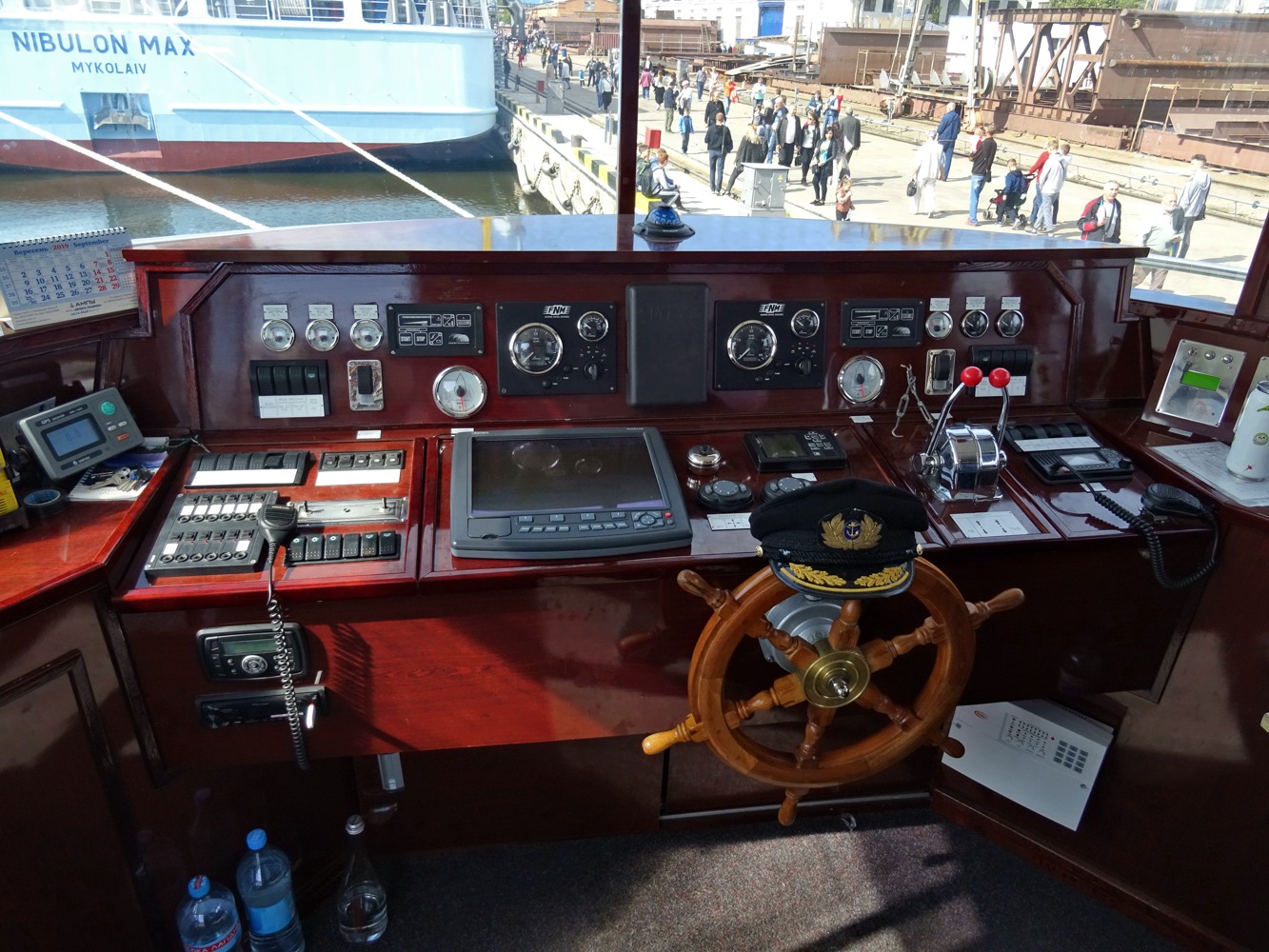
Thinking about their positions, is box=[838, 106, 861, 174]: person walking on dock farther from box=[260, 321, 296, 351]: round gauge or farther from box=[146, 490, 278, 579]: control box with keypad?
box=[146, 490, 278, 579]: control box with keypad

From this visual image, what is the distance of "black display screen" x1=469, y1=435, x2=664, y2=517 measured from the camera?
1255mm

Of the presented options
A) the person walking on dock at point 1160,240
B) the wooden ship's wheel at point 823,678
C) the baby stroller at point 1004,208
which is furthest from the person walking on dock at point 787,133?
the wooden ship's wheel at point 823,678

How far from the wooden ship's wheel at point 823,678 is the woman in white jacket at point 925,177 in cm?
443

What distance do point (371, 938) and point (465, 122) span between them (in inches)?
144

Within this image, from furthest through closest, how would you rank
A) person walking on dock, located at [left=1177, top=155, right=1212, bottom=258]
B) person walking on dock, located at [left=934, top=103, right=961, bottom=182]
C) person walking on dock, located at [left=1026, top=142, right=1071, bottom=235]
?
1. person walking on dock, located at [left=934, top=103, right=961, bottom=182]
2. person walking on dock, located at [left=1026, top=142, right=1071, bottom=235]
3. person walking on dock, located at [left=1177, top=155, right=1212, bottom=258]

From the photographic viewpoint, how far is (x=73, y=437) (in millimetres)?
1253

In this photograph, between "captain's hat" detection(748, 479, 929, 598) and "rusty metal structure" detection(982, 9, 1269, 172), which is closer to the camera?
"captain's hat" detection(748, 479, 929, 598)

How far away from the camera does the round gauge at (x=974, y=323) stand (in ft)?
5.27

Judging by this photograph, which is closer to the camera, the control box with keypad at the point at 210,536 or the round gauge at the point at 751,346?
the control box with keypad at the point at 210,536

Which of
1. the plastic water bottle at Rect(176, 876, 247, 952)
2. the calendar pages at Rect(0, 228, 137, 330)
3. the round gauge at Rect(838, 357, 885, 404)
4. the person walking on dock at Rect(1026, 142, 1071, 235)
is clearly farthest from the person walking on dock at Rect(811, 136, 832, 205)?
the plastic water bottle at Rect(176, 876, 247, 952)

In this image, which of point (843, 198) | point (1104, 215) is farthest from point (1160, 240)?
point (843, 198)

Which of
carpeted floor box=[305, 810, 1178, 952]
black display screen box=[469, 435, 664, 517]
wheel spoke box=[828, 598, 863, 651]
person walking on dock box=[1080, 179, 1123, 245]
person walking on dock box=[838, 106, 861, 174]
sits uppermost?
person walking on dock box=[838, 106, 861, 174]

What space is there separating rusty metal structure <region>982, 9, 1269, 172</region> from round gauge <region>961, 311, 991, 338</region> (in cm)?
86

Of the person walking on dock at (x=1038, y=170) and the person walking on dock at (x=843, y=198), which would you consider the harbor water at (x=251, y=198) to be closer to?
the person walking on dock at (x=843, y=198)
